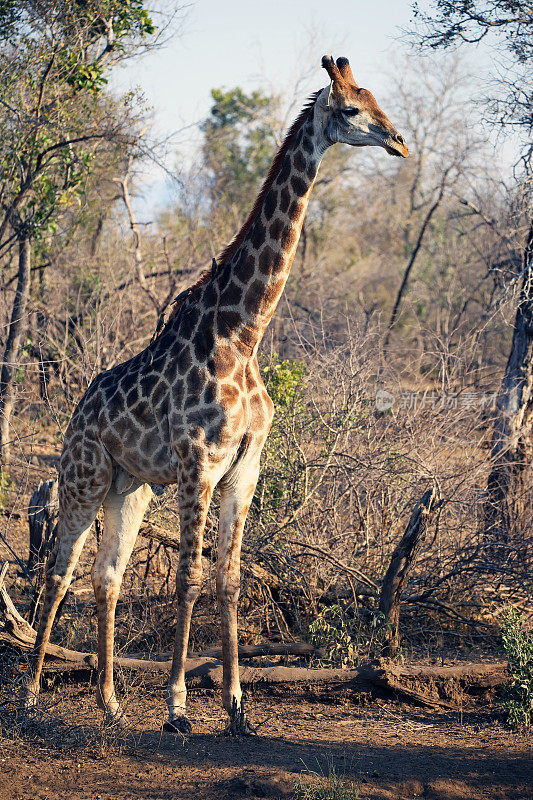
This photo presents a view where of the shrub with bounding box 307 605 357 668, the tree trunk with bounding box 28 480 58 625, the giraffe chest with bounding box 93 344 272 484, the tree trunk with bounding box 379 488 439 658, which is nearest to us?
the giraffe chest with bounding box 93 344 272 484

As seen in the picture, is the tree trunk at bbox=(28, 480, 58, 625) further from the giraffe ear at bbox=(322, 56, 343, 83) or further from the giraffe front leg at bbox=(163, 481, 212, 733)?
the giraffe ear at bbox=(322, 56, 343, 83)

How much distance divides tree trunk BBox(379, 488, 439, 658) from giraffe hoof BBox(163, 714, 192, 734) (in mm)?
1894

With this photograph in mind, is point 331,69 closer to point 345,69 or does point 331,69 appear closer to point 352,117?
point 345,69

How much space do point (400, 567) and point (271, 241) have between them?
273cm

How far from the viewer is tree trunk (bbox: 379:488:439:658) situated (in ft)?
20.1

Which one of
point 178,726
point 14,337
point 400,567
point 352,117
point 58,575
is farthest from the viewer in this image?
point 14,337

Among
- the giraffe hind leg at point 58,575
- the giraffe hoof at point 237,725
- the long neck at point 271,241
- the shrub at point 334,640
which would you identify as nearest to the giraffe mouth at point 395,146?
the long neck at point 271,241

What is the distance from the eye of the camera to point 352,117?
4895 mm

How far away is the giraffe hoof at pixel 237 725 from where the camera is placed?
5055 mm

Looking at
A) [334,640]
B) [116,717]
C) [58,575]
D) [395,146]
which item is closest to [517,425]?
[334,640]

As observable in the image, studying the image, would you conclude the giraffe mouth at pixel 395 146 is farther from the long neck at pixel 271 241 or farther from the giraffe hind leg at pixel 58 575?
the giraffe hind leg at pixel 58 575

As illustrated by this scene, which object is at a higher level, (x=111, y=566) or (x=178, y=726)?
(x=111, y=566)

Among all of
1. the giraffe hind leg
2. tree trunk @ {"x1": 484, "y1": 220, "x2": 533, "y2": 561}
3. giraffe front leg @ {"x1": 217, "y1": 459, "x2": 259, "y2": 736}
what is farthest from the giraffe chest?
tree trunk @ {"x1": 484, "y1": 220, "x2": 533, "y2": 561}

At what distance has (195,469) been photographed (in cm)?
500
